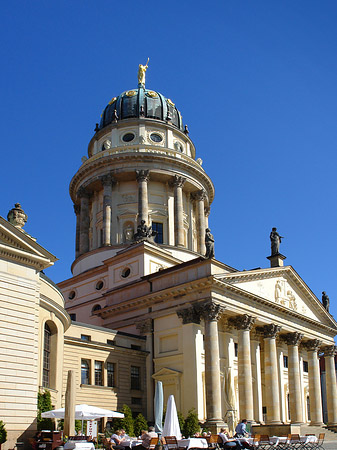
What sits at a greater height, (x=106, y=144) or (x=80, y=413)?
(x=106, y=144)

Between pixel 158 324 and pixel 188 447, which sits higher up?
pixel 158 324

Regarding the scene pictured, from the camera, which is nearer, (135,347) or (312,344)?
(135,347)

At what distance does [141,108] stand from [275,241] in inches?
860

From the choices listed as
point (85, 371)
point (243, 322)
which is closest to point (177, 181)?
point (243, 322)

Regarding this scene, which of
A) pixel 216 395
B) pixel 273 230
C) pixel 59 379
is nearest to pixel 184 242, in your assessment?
pixel 273 230

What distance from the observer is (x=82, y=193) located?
60125 millimetres

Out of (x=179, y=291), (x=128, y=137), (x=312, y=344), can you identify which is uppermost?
(x=128, y=137)

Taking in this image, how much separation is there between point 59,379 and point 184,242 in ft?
94.8

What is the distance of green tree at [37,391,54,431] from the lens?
82.7 feet

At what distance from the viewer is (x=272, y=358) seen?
45.7 m

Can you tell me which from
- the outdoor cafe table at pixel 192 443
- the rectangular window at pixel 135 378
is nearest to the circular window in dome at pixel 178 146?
the rectangular window at pixel 135 378

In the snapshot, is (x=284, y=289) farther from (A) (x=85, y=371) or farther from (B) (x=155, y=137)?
(B) (x=155, y=137)

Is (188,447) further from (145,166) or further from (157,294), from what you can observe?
(145,166)

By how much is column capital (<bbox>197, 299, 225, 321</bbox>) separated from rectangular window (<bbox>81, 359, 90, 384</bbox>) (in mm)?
8674
